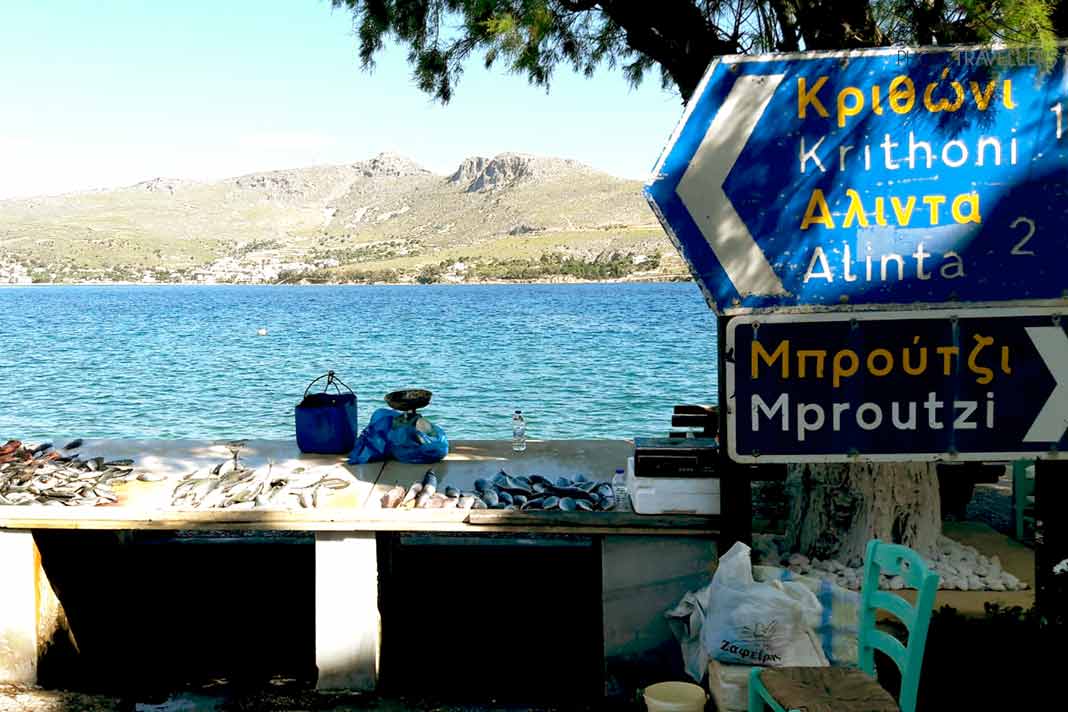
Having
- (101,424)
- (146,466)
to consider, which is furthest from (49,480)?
(101,424)

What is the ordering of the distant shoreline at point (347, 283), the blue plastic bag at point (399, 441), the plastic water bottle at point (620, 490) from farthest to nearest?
the distant shoreline at point (347, 283) < the blue plastic bag at point (399, 441) < the plastic water bottle at point (620, 490)

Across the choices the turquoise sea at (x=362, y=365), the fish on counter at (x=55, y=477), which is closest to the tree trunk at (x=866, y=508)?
the fish on counter at (x=55, y=477)

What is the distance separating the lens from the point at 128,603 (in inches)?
279

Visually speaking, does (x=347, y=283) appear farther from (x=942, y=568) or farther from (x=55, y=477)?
(x=942, y=568)

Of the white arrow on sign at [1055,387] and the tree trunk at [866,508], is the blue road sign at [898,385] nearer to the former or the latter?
the white arrow on sign at [1055,387]

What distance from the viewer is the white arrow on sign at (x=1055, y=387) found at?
3846 mm

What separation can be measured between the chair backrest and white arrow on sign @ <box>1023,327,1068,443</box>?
684mm

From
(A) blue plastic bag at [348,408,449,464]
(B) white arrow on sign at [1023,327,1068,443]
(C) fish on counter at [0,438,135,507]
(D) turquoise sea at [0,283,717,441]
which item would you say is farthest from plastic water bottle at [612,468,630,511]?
(D) turquoise sea at [0,283,717,441]

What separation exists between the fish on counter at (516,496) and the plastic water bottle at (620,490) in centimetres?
3

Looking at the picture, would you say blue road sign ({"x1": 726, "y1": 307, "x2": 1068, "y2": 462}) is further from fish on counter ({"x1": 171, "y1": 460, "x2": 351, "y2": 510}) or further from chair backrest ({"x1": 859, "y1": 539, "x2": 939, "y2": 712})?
fish on counter ({"x1": 171, "y1": 460, "x2": 351, "y2": 510})

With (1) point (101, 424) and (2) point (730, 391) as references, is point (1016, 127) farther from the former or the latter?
(1) point (101, 424)

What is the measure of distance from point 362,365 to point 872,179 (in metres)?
46.8

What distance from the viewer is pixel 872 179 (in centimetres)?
389

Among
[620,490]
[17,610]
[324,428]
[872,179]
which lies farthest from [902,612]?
[17,610]
